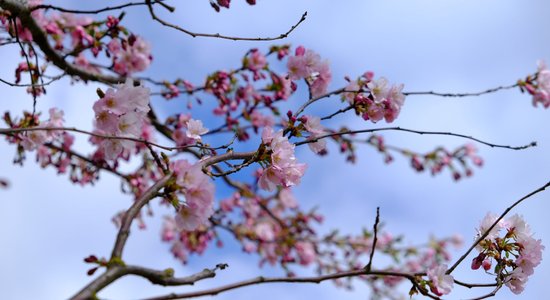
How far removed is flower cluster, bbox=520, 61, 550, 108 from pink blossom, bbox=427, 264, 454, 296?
261cm

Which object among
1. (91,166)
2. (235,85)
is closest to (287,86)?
(235,85)

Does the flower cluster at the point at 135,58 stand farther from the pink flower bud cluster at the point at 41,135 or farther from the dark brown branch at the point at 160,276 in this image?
the dark brown branch at the point at 160,276

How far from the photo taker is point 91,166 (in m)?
4.75

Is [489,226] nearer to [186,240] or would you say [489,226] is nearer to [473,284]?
[473,284]

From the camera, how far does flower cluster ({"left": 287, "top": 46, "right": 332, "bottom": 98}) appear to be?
3.40 metres

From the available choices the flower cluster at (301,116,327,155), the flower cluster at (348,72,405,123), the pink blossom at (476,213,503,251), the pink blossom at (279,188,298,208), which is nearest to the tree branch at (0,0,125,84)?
the flower cluster at (301,116,327,155)

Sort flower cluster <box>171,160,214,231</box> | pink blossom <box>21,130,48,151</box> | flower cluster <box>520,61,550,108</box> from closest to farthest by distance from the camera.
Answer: flower cluster <box>171,160,214,231</box>
pink blossom <box>21,130,48,151</box>
flower cluster <box>520,61,550,108</box>

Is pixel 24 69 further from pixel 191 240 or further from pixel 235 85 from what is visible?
pixel 191 240

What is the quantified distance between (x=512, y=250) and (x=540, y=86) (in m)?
2.31

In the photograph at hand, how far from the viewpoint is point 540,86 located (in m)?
4.17

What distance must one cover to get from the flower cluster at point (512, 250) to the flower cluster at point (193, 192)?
1.24 meters

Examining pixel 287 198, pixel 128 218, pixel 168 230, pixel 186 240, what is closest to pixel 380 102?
pixel 128 218

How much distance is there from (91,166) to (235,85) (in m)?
1.49

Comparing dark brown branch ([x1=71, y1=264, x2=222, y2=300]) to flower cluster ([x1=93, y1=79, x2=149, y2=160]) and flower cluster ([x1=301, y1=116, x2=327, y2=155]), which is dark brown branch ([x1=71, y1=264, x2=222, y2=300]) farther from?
flower cluster ([x1=301, y1=116, x2=327, y2=155])
